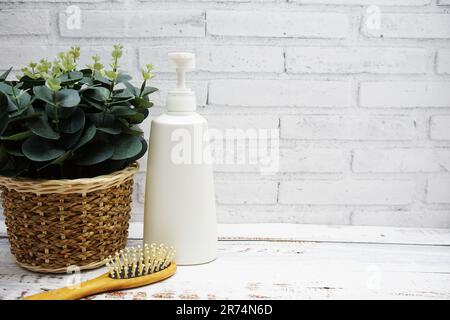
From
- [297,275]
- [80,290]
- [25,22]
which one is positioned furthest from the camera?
[25,22]

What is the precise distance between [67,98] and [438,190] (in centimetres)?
75

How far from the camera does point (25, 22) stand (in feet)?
2.98

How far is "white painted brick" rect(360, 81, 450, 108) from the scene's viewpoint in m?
0.94

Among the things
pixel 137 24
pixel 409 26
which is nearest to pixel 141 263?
pixel 137 24

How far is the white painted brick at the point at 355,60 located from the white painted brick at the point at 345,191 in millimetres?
225

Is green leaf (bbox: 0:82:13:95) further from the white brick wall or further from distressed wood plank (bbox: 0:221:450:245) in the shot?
distressed wood plank (bbox: 0:221:450:245)

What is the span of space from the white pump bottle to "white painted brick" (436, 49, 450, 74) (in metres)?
0.50

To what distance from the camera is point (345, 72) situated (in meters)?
0.94

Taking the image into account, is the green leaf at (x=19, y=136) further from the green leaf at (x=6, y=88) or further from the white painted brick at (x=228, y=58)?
the white painted brick at (x=228, y=58)

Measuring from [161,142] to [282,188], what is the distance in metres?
0.31

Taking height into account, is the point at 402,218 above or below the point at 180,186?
below

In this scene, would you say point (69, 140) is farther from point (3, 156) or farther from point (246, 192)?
point (246, 192)

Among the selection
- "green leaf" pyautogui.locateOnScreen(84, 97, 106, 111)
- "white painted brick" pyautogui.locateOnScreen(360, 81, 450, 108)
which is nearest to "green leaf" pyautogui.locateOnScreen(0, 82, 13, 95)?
"green leaf" pyautogui.locateOnScreen(84, 97, 106, 111)
